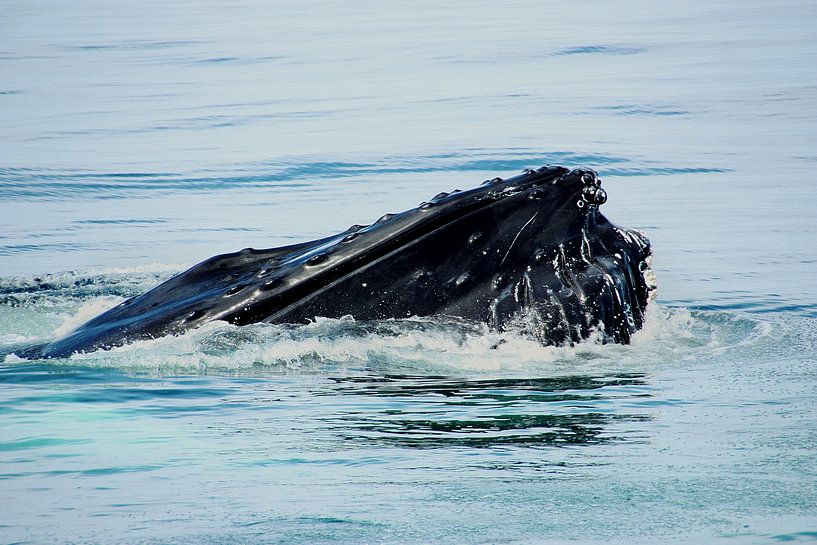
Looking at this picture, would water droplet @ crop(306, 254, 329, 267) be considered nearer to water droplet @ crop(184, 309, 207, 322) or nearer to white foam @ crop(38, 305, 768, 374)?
white foam @ crop(38, 305, 768, 374)

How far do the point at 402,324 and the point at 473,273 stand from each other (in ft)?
1.55

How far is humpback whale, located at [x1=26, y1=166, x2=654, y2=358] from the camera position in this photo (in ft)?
23.2

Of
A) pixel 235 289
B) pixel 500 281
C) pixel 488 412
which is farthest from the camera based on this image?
pixel 235 289

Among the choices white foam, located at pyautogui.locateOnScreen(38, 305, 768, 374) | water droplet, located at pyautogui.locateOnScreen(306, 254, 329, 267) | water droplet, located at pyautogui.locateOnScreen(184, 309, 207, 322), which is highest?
water droplet, located at pyautogui.locateOnScreen(306, 254, 329, 267)

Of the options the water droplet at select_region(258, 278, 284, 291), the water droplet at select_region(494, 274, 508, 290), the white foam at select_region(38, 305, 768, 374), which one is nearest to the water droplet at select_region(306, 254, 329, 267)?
the water droplet at select_region(258, 278, 284, 291)

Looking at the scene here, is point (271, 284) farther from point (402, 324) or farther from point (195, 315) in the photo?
point (402, 324)

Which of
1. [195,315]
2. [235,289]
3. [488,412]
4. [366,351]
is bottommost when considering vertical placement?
[488,412]

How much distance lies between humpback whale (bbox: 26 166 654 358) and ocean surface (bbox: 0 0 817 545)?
124 mm

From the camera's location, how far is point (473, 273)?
7.13 metres

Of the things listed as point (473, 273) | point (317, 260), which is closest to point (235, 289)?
point (317, 260)

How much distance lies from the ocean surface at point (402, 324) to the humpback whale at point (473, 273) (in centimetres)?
12

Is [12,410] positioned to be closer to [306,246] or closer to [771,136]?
[306,246]

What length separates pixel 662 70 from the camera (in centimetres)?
2723

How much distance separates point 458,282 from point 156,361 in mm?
1670
